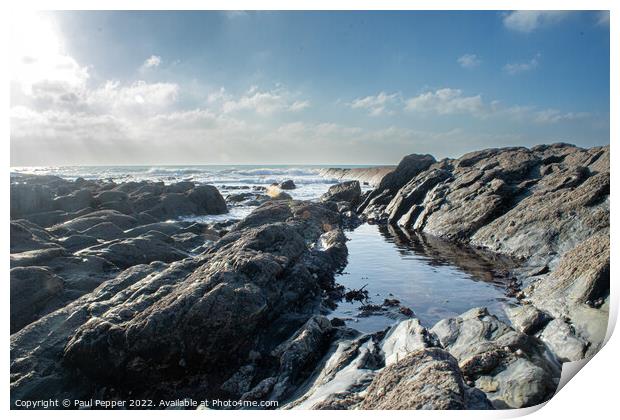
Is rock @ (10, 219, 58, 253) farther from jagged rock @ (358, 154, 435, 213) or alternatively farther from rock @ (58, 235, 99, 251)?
jagged rock @ (358, 154, 435, 213)

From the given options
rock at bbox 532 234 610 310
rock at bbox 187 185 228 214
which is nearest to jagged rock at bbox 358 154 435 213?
rock at bbox 187 185 228 214

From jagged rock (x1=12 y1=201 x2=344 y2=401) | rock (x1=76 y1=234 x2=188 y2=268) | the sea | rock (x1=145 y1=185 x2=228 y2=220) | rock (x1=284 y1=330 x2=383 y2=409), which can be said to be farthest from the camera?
rock (x1=145 y1=185 x2=228 y2=220)

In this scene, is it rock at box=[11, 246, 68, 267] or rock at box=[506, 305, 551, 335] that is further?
rock at box=[11, 246, 68, 267]

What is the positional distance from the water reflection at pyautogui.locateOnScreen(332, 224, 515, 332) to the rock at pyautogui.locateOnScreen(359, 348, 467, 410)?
139 inches

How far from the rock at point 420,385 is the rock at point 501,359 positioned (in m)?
1.09

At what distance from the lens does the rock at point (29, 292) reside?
817cm

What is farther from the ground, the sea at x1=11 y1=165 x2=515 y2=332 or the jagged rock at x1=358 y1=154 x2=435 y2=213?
the jagged rock at x1=358 y1=154 x2=435 y2=213

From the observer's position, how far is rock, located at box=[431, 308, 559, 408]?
5.32 m

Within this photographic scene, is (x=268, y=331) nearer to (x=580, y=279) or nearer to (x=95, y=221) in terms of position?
(x=580, y=279)

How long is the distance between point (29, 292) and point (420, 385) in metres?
8.79

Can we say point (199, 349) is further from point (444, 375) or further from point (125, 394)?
point (444, 375)
